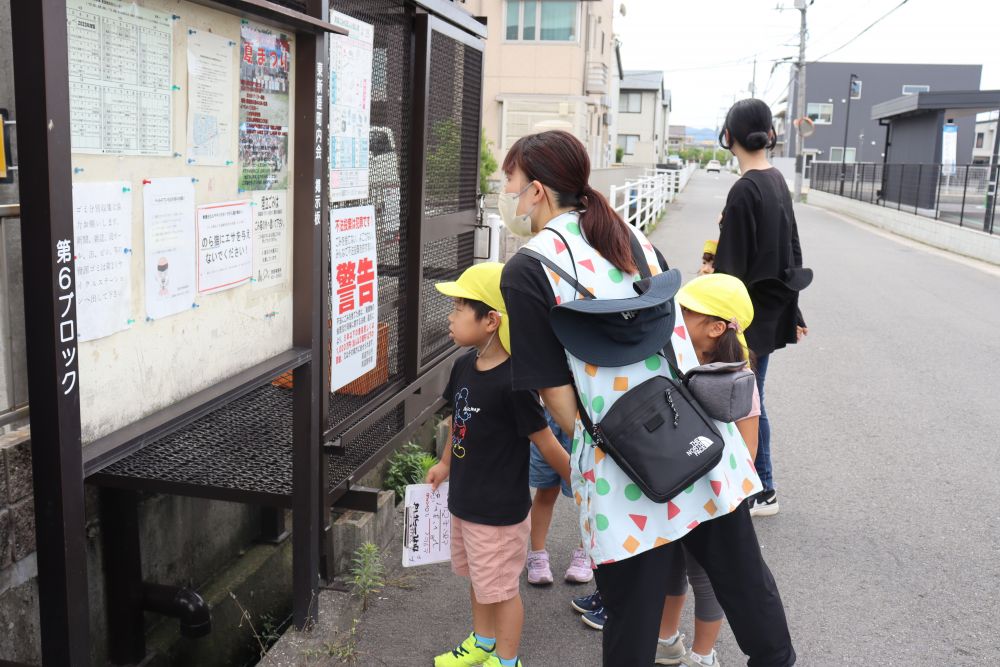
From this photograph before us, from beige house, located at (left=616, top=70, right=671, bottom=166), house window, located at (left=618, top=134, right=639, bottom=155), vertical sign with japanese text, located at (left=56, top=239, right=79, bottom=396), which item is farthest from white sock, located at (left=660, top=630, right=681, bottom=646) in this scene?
house window, located at (left=618, top=134, right=639, bottom=155)

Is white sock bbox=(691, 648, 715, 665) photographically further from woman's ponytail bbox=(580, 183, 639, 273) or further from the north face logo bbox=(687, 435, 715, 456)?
woman's ponytail bbox=(580, 183, 639, 273)

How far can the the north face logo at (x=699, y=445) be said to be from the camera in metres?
2.30

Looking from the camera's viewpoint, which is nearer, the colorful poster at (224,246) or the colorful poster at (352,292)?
the colorful poster at (224,246)

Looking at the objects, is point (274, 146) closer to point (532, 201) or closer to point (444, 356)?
point (532, 201)

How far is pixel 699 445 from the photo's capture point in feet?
7.59

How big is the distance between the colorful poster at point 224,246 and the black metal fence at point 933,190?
17.4 metres

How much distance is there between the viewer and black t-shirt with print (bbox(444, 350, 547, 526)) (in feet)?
9.84

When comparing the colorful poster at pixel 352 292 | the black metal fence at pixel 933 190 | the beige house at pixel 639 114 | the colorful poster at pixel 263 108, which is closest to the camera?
the colorful poster at pixel 263 108

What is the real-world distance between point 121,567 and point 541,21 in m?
26.6

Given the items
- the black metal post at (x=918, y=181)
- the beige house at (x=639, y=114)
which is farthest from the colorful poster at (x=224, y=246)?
the beige house at (x=639, y=114)

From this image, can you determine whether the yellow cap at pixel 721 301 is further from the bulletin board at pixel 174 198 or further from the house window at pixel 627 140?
the house window at pixel 627 140

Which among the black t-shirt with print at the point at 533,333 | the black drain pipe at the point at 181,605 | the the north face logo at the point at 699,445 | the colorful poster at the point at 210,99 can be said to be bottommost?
the black drain pipe at the point at 181,605

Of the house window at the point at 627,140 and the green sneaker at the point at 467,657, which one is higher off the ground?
the house window at the point at 627,140

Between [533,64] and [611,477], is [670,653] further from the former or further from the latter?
[533,64]
